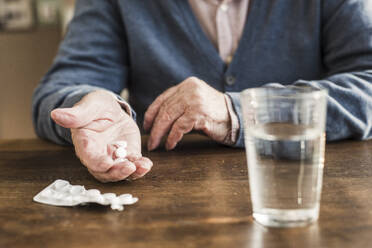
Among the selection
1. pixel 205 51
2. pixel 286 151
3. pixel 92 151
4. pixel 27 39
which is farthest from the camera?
pixel 27 39

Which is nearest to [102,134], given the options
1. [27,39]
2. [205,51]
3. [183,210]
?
[183,210]

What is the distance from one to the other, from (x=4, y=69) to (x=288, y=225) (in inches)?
120

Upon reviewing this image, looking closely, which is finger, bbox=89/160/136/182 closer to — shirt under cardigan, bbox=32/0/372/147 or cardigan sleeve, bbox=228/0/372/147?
cardigan sleeve, bbox=228/0/372/147

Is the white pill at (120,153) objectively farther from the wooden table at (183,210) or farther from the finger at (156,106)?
the finger at (156,106)

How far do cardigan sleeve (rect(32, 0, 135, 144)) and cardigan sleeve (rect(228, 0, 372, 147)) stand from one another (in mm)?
520

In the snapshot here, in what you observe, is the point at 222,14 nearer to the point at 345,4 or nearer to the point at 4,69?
the point at 345,4

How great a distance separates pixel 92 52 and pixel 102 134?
57 centimetres

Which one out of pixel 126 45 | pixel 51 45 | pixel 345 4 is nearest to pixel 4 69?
pixel 51 45

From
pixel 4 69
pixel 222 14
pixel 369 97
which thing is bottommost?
pixel 4 69

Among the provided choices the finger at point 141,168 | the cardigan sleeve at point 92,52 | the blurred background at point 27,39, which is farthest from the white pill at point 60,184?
the blurred background at point 27,39

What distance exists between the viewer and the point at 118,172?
0.70 metres

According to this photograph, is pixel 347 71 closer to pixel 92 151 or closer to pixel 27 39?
pixel 92 151

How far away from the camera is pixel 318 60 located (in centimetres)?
126

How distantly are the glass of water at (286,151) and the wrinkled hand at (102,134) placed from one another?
23cm
